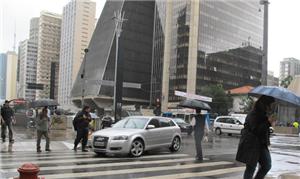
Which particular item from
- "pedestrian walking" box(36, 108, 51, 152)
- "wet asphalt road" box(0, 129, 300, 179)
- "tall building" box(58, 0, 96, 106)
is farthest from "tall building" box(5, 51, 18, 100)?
"tall building" box(58, 0, 96, 106)

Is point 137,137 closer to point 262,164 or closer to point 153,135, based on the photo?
point 153,135

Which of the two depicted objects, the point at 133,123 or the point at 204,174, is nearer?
the point at 204,174

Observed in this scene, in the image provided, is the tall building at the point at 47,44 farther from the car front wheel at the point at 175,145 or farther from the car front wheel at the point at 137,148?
the car front wheel at the point at 137,148

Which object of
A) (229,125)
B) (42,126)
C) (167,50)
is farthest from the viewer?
(167,50)

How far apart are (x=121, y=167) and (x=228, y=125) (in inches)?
932

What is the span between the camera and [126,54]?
367 feet

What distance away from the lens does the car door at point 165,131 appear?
600 inches

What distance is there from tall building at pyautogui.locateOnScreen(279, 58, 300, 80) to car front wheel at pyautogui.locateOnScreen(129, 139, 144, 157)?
147973 mm

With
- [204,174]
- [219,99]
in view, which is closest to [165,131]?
[204,174]

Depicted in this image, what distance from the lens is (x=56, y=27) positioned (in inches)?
3861

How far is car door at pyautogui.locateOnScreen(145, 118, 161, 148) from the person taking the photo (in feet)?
47.2

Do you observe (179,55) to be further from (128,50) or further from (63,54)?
(63,54)

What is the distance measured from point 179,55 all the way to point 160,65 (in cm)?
849

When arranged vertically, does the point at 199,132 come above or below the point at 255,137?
below
